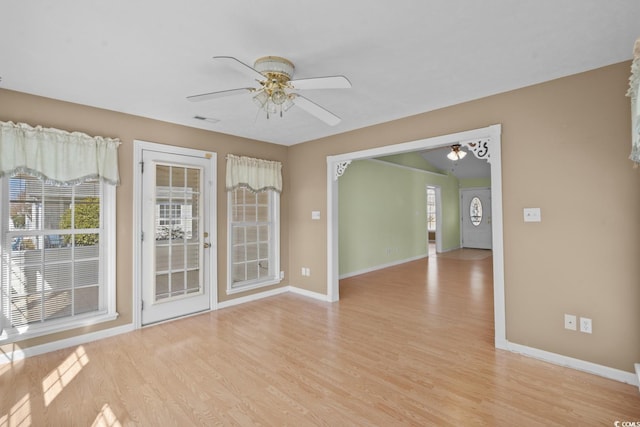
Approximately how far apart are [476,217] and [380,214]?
16.4 ft

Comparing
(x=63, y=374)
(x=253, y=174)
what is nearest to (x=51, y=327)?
(x=63, y=374)

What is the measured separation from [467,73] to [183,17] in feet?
7.35

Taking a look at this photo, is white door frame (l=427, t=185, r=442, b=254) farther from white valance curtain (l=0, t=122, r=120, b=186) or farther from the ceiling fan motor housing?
white valance curtain (l=0, t=122, r=120, b=186)

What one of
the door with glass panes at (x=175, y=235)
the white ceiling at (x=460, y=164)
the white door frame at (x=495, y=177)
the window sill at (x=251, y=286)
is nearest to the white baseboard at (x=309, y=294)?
the window sill at (x=251, y=286)

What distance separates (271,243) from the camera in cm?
505

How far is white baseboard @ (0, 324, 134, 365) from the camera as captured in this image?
9.20ft

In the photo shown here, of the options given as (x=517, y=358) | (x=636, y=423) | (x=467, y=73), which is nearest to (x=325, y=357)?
(x=517, y=358)

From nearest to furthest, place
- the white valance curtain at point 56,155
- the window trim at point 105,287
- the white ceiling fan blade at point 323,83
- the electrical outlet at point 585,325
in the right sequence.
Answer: the white ceiling fan blade at point 323,83 → the electrical outlet at point 585,325 → the white valance curtain at point 56,155 → the window trim at point 105,287

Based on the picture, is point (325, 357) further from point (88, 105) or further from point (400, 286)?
point (88, 105)

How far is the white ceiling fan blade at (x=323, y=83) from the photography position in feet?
6.79

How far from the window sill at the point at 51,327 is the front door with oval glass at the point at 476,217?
10051mm

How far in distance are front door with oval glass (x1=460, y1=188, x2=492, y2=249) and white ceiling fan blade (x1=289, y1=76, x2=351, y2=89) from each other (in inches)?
369

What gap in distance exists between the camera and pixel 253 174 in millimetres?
4625

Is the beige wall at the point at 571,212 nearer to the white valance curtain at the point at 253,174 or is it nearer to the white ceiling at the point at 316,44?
the white ceiling at the point at 316,44
